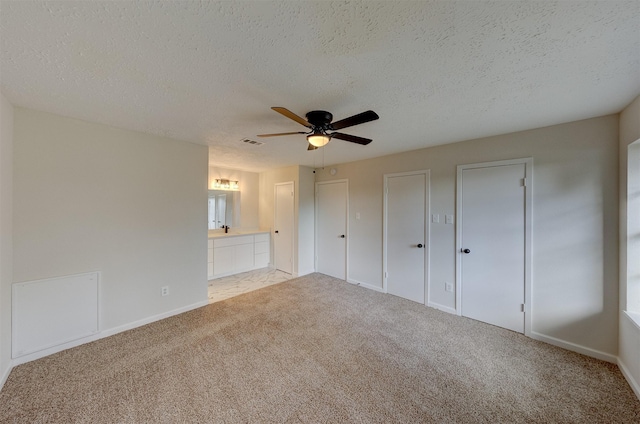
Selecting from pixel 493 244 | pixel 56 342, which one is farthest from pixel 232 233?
pixel 493 244

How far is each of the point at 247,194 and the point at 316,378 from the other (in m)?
4.35

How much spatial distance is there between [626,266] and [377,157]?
2918mm

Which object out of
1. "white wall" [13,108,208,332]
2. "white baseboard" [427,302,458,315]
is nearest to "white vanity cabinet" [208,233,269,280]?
"white wall" [13,108,208,332]

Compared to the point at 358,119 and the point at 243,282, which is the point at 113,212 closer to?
the point at 243,282

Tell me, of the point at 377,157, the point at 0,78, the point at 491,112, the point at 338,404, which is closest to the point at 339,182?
the point at 377,157

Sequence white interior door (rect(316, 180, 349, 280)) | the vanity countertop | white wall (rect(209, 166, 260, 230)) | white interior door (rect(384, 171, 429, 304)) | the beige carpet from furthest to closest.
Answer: white wall (rect(209, 166, 260, 230)), the vanity countertop, white interior door (rect(316, 180, 349, 280)), white interior door (rect(384, 171, 429, 304)), the beige carpet

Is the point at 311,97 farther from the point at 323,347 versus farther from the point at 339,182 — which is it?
the point at 339,182

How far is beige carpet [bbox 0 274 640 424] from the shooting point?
156cm

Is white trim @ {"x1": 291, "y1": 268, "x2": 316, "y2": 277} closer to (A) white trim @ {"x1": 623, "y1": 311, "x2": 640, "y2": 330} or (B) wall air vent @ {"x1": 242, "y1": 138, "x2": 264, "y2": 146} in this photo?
(B) wall air vent @ {"x1": 242, "y1": 138, "x2": 264, "y2": 146}

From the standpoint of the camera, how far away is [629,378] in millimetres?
1841

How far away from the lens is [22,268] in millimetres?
2059

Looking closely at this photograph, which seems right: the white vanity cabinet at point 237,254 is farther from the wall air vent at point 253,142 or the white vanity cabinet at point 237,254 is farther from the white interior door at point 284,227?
the wall air vent at point 253,142

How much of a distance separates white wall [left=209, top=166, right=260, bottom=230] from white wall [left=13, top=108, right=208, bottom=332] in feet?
6.42

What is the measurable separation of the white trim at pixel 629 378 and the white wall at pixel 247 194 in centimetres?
573
